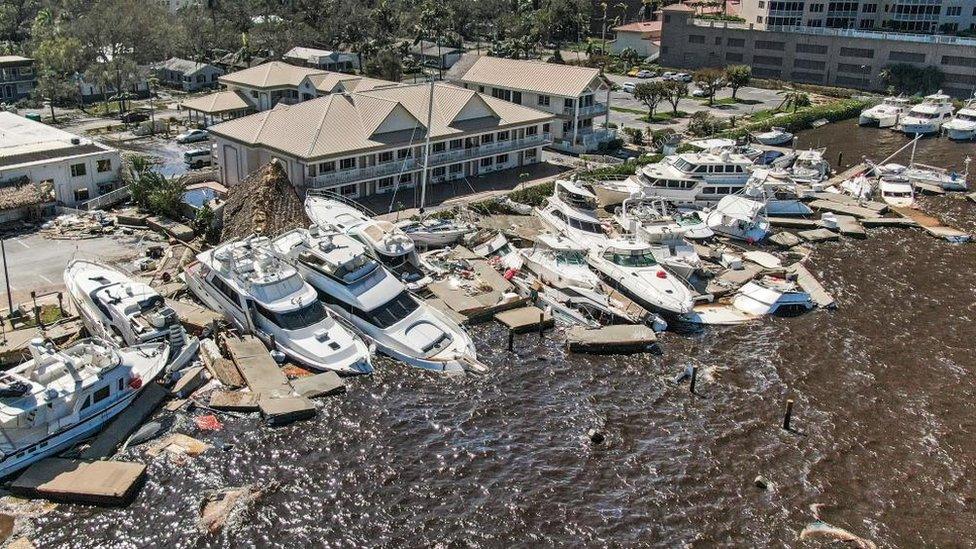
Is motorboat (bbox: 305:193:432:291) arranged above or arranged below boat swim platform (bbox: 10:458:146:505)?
above

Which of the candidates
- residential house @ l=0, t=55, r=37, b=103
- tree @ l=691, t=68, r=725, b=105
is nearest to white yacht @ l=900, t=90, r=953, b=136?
tree @ l=691, t=68, r=725, b=105

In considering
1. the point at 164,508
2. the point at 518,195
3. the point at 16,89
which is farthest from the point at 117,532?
the point at 16,89

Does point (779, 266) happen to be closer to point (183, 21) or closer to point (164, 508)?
point (164, 508)

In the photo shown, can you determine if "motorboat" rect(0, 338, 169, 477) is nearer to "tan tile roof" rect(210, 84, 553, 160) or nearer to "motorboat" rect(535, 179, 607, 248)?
"tan tile roof" rect(210, 84, 553, 160)

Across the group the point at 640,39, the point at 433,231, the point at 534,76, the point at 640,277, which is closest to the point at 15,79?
the point at 534,76

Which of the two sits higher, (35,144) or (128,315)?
(35,144)

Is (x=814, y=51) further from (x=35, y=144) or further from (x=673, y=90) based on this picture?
(x=35, y=144)
